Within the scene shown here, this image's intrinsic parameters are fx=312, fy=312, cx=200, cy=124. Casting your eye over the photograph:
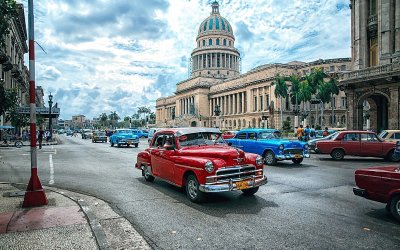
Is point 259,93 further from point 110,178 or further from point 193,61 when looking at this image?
point 110,178

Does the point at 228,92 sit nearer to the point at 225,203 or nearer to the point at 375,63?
the point at 375,63

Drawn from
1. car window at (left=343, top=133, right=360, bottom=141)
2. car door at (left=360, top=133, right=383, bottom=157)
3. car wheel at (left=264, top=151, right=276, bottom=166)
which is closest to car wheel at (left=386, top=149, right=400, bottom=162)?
car door at (left=360, top=133, right=383, bottom=157)

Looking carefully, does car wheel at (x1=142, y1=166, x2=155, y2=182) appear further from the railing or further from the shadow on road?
the railing

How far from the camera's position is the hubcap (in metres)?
7.31

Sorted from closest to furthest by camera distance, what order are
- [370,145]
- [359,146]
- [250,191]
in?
[250,191] < [370,145] < [359,146]

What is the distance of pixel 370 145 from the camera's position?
16016 mm

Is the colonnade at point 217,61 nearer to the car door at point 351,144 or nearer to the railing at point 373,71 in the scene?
the railing at point 373,71

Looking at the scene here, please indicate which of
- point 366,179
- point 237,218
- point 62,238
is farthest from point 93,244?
point 366,179

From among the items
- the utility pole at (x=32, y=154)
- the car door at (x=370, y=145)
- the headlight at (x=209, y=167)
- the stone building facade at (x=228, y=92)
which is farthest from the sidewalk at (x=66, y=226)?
the stone building facade at (x=228, y=92)

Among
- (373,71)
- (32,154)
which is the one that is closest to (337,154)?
(32,154)

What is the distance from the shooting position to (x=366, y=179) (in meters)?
6.46

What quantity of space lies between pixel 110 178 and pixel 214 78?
99.4 meters

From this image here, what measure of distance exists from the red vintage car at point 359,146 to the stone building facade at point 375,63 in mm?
12744

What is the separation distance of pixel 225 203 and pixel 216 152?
1205 millimetres
